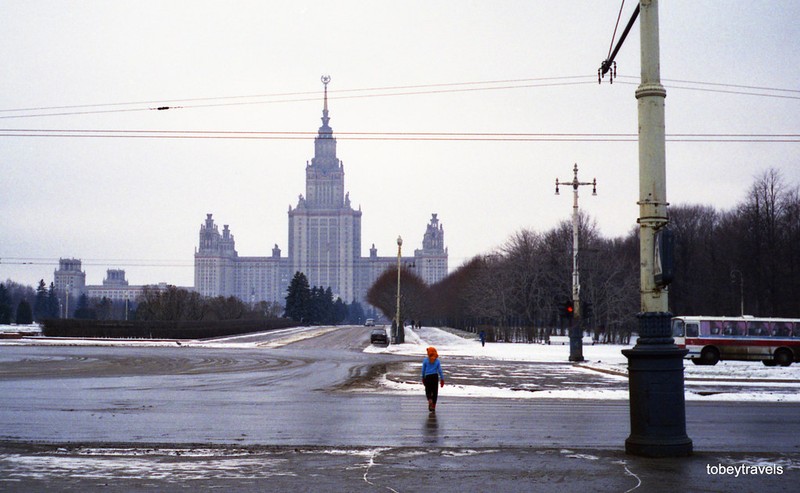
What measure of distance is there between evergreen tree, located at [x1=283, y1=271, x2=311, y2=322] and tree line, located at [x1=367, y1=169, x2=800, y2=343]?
73.7m

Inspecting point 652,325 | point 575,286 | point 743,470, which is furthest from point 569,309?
point 743,470

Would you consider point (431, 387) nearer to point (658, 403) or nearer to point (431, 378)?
point (431, 378)

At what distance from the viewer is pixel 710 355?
137ft

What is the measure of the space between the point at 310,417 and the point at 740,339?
31.8 m

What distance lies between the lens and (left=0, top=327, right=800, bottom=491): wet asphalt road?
10.7 m

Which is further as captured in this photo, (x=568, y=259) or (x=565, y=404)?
(x=568, y=259)

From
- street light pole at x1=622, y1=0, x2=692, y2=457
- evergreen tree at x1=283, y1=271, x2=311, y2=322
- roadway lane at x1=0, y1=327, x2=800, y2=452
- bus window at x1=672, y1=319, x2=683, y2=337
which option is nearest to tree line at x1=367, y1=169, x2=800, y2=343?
bus window at x1=672, y1=319, x2=683, y2=337

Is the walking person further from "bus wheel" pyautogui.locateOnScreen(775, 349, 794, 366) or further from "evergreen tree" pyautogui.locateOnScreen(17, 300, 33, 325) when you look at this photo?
"evergreen tree" pyautogui.locateOnScreen(17, 300, 33, 325)

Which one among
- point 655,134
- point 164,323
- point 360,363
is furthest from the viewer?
point 164,323

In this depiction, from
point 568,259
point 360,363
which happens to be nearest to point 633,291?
point 568,259

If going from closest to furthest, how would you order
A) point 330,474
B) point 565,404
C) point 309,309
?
point 330,474
point 565,404
point 309,309

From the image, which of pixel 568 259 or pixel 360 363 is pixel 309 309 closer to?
pixel 568 259

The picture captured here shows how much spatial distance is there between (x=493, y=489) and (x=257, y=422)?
809 centimetres

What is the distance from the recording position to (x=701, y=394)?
24781 millimetres
